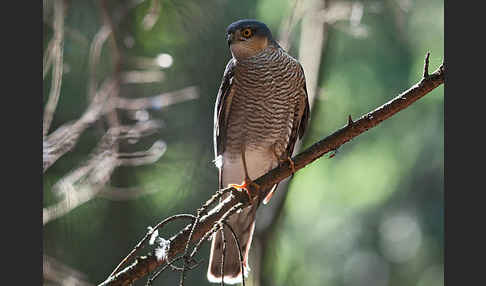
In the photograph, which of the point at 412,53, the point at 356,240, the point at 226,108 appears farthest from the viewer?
the point at 356,240

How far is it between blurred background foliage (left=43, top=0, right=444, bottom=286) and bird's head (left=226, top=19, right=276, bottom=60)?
385mm

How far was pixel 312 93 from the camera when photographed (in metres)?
2.15

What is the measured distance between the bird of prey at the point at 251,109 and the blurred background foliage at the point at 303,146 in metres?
0.36

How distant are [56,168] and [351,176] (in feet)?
5.27

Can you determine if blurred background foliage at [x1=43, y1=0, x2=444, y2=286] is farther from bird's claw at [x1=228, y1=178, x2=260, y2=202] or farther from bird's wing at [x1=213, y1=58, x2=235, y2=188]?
bird's claw at [x1=228, y1=178, x2=260, y2=202]

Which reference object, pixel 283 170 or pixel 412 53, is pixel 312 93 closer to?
pixel 283 170

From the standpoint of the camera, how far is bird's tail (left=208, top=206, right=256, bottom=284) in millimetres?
1649

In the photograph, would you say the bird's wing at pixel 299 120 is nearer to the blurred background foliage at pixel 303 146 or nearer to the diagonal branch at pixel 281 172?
the blurred background foliage at pixel 303 146

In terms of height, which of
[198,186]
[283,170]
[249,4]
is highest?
[249,4]

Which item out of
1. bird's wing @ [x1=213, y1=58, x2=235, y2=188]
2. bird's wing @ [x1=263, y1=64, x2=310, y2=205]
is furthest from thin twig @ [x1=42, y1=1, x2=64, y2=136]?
bird's wing @ [x1=263, y1=64, x2=310, y2=205]

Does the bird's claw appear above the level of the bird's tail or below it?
above

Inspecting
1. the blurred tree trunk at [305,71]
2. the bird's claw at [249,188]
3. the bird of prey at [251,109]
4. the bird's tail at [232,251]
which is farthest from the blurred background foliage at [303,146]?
the bird's claw at [249,188]

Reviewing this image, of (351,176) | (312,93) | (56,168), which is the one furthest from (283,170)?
(351,176)

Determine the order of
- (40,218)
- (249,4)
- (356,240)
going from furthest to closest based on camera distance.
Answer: (356,240), (249,4), (40,218)
